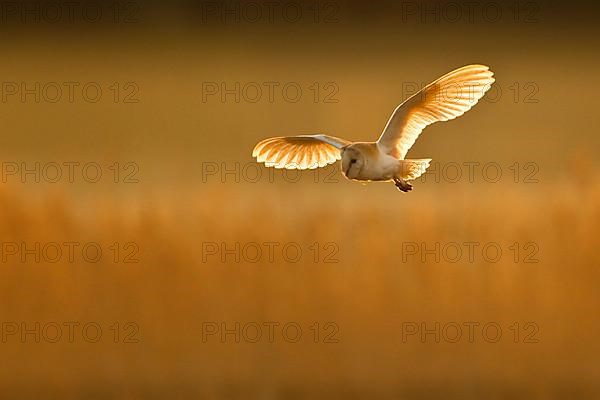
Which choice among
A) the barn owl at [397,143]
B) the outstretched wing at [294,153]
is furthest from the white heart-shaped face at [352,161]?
the outstretched wing at [294,153]

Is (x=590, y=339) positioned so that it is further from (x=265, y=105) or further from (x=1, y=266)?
(x=1, y=266)

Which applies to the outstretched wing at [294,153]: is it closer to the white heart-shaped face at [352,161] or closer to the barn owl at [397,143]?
the barn owl at [397,143]

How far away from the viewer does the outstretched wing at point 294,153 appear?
2805 mm

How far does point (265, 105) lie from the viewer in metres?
4.77

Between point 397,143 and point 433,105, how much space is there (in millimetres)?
152

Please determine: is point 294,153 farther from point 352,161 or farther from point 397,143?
point 352,161

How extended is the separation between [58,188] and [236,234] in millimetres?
953

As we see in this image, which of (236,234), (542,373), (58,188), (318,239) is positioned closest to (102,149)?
(58,188)

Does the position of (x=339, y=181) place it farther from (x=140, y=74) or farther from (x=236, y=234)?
(x=140, y=74)

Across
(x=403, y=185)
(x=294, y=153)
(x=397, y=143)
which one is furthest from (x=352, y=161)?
(x=294, y=153)

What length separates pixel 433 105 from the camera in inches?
107

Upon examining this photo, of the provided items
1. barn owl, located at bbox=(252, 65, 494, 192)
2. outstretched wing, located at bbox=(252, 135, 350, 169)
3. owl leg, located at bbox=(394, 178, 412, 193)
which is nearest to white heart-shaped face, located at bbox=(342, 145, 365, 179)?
barn owl, located at bbox=(252, 65, 494, 192)

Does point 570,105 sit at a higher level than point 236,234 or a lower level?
higher

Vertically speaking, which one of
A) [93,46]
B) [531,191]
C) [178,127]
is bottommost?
[531,191]
